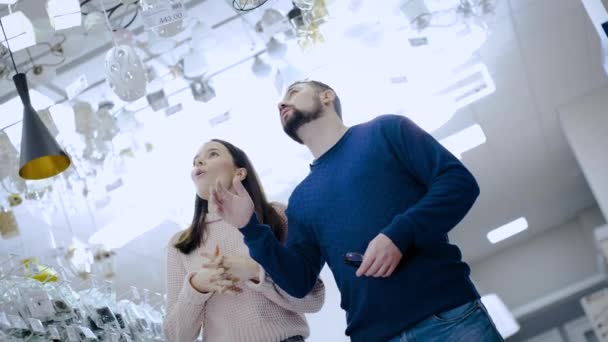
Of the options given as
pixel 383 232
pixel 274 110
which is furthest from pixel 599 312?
pixel 383 232

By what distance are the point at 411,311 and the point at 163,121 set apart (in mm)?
3054

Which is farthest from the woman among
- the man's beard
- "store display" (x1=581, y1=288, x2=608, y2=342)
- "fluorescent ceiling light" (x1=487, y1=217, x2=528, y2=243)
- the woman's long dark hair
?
"fluorescent ceiling light" (x1=487, y1=217, x2=528, y2=243)

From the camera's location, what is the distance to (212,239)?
1.99 metres

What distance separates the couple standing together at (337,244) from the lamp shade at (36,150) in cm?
44

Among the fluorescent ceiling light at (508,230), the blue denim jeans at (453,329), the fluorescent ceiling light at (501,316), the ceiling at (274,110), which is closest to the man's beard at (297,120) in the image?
the blue denim jeans at (453,329)

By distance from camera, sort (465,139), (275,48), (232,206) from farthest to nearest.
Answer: (465,139) → (275,48) → (232,206)

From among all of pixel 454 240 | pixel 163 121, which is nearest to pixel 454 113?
pixel 163 121

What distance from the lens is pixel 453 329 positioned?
1448 mm

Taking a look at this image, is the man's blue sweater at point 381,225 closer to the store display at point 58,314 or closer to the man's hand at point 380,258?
the man's hand at point 380,258

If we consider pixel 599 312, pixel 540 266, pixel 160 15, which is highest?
pixel 160 15

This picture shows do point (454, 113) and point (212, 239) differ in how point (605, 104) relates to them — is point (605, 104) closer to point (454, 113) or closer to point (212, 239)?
point (454, 113)

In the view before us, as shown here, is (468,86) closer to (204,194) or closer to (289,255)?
(204,194)

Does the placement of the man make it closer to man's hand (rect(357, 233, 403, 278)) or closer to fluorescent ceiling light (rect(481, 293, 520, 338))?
man's hand (rect(357, 233, 403, 278))

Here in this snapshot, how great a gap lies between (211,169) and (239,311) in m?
0.40
